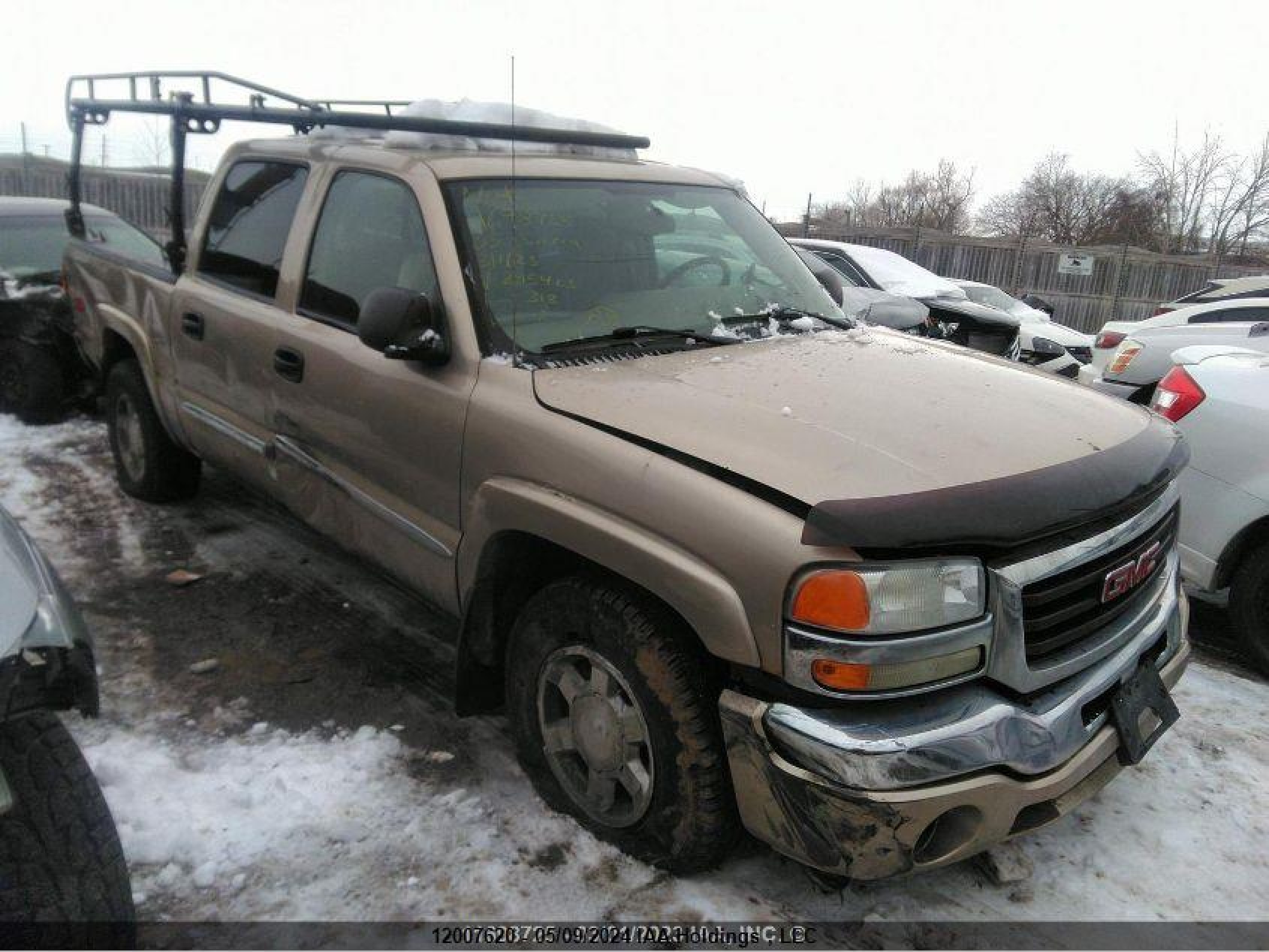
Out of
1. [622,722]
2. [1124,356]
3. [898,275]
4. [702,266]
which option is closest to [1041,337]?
[898,275]

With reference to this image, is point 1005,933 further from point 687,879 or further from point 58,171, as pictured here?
point 58,171

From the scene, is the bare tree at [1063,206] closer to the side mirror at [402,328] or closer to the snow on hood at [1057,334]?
the snow on hood at [1057,334]

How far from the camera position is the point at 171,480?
521 centimetres

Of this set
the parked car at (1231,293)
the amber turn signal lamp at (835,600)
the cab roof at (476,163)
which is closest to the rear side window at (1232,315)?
the parked car at (1231,293)

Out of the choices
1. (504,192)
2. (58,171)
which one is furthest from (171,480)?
(58,171)

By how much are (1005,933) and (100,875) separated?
215 cm

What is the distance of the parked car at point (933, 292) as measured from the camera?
26.2ft

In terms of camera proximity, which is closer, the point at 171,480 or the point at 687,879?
the point at 687,879

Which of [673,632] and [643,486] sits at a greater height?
[643,486]

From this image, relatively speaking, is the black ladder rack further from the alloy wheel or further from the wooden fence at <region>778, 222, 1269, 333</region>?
the wooden fence at <region>778, 222, 1269, 333</region>

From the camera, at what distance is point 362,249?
3.40 metres

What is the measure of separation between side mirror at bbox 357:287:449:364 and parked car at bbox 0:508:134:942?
1.08 meters

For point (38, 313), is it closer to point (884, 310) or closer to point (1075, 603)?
point (884, 310)

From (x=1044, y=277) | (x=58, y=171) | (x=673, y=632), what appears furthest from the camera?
(x=1044, y=277)
